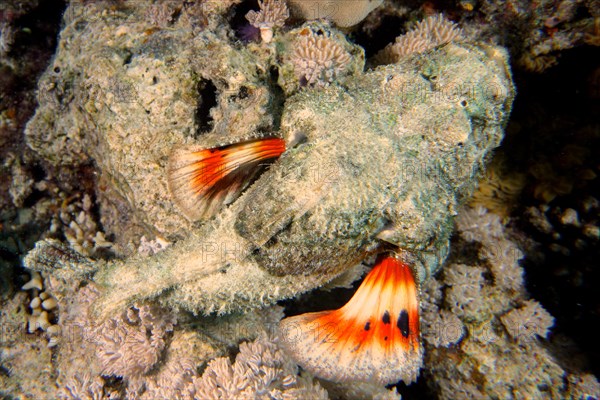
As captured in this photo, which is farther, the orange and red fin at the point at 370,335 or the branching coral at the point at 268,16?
the branching coral at the point at 268,16

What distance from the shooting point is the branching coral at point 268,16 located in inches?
115

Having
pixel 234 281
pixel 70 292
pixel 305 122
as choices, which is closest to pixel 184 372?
pixel 234 281

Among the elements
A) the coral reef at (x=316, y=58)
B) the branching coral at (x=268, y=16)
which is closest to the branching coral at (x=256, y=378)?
the coral reef at (x=316, y=58)

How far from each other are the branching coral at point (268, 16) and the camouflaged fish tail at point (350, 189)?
0.64 metres

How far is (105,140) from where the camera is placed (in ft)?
9.82

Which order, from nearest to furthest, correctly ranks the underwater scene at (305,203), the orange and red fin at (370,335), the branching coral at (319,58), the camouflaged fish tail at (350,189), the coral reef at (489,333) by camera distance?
the camouflaged fish tail at (350,189)
the underwater scene at (305,203)
the orange and red fin at (370,335)
the branching coral at (319,58)
the coral reef at (489,333)

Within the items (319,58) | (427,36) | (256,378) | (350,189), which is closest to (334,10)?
(319,58)

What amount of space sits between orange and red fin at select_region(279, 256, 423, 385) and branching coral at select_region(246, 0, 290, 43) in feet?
7.09

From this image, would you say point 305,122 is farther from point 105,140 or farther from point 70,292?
point 70,292

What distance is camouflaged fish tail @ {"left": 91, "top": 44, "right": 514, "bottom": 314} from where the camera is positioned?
8.07 feet

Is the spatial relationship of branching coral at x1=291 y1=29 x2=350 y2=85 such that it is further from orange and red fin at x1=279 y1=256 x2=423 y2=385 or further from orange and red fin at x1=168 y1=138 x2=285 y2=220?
orange and red fin at x1=279 y1=256 x2=423 y2=385

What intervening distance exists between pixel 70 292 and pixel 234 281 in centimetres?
207

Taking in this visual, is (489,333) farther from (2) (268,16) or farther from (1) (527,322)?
(2) (268,16)

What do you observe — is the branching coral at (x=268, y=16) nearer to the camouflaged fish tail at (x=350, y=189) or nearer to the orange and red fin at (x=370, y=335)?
the camouflaged fish tail at (x=350, y=189)
